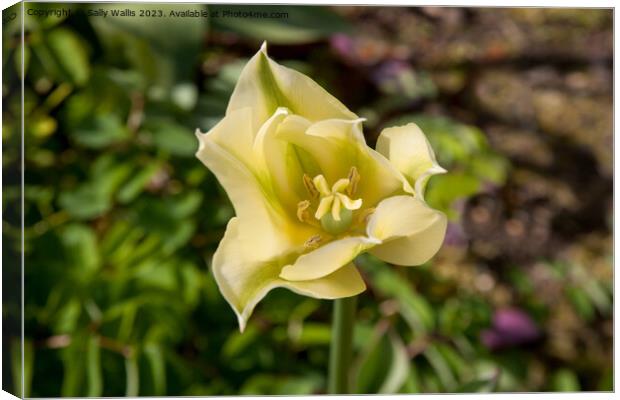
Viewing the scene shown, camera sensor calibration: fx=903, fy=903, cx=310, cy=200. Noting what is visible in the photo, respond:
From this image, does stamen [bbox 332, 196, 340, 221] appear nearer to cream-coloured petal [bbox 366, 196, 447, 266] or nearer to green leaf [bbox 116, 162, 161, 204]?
cream-coloured petal [bbox 366, 196, 447, 266]

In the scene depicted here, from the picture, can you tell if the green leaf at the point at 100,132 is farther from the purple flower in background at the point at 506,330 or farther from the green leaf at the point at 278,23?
the purple flower in background at the point at 506,330

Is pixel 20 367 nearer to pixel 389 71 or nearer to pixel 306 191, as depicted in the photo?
pixel 306 191

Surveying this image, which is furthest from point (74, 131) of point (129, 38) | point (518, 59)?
point (518, 59)

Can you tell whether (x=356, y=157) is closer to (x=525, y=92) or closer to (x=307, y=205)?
(x=307, y=205)

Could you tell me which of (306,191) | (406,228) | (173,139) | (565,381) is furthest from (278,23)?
(565,381)

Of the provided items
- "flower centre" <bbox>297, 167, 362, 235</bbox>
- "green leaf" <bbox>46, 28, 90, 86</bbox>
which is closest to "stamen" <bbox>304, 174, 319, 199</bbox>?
"flower centre" <bbox>297, 167, 362, 235</bbox>
